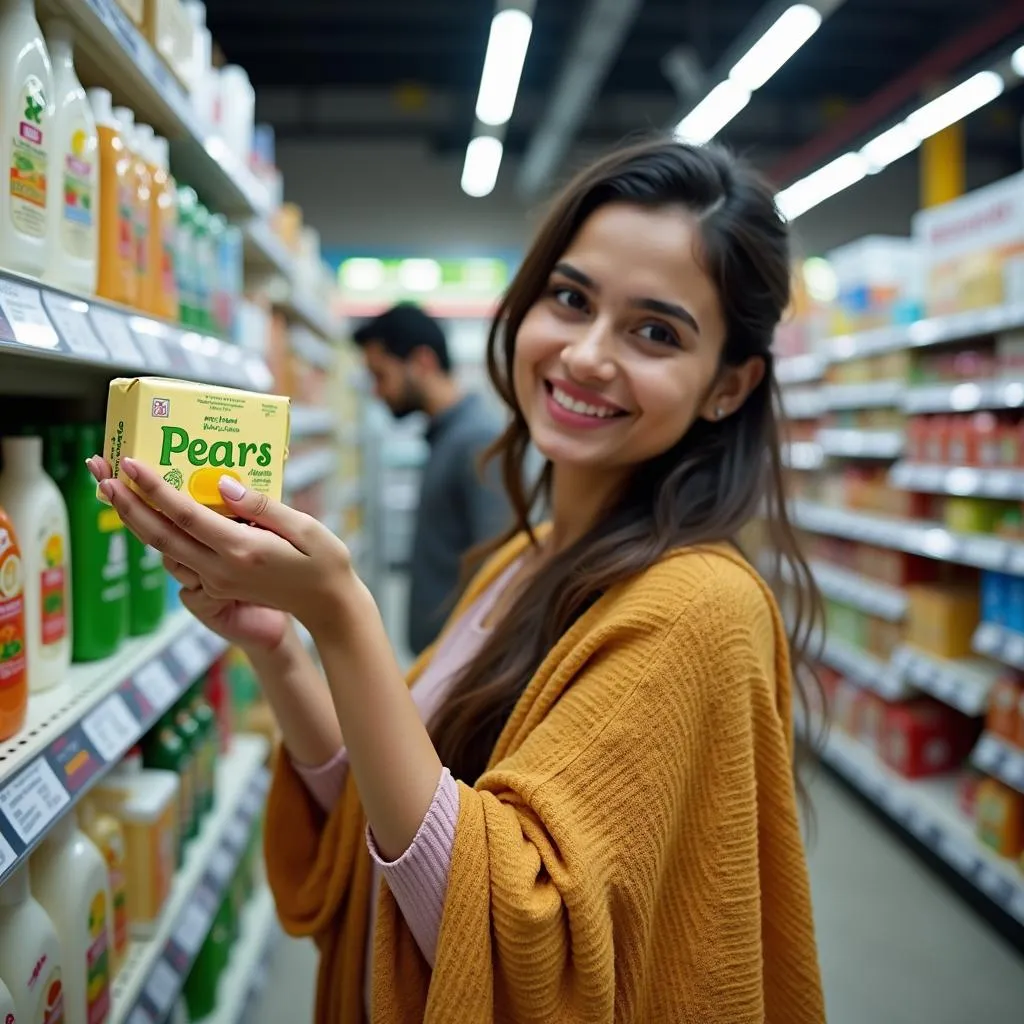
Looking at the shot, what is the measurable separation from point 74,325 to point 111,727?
54 centimetres

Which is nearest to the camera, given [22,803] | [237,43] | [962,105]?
[22,803]

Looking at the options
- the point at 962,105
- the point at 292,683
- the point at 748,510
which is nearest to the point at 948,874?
the point at 748,510

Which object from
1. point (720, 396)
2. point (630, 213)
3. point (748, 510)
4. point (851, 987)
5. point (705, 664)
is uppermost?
point (630, 213)

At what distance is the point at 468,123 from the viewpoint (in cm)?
896

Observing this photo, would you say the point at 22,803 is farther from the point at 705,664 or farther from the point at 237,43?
the point at 237,43

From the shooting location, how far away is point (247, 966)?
2119mm

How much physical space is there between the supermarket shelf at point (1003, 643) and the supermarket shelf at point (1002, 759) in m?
0.26

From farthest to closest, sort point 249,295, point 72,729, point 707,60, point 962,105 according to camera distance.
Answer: point 707,60
point 962,105
point 249,295
point 72,729

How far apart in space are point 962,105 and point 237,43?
21.1 ft

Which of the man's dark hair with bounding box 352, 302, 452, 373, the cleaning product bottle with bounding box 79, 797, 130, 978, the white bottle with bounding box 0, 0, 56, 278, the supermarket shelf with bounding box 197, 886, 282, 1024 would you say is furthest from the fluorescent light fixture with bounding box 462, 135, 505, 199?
the cleaning product bottle with bounding box 79, 797, 130, 978

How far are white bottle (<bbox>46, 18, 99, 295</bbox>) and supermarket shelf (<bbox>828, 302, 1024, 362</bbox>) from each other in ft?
8.96

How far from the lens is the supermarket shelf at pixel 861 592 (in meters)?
3.65

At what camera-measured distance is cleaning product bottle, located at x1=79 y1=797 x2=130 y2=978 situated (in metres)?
1.32

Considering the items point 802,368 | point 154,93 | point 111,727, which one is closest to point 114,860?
point 111,727
